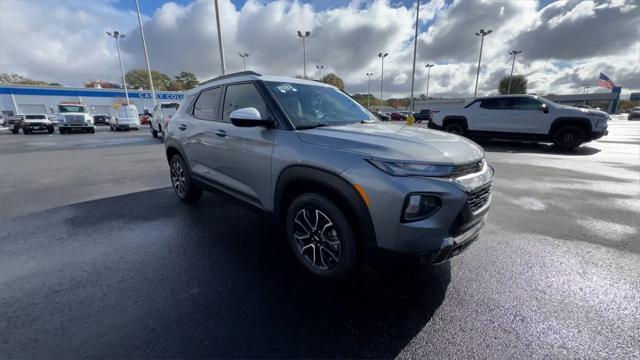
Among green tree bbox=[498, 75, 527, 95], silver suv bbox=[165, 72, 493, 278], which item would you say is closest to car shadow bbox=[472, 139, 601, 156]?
silver suv bbox=[165, 72, 493, 278]

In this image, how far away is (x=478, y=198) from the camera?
2.18 meters

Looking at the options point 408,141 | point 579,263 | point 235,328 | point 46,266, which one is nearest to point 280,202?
point 235,328

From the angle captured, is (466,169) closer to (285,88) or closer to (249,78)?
(285,88)

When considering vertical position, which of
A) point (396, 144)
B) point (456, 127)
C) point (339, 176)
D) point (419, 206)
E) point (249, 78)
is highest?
point (249, 78)

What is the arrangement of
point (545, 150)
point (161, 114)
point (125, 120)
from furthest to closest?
point (125, 120) → point (161, 114) → point (545, 150)

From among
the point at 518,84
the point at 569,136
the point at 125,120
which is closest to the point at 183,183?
the point at 569,136

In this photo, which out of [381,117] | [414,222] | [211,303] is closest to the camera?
[414,222]

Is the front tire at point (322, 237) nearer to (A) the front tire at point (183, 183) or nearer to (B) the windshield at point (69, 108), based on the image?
(A) the front tire at point (183, 183)

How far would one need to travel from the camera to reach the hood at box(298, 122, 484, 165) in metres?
2.04

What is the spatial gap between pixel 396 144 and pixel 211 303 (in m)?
1.92

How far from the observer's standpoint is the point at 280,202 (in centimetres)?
270

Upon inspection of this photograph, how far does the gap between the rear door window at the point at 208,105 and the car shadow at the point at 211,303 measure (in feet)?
5.06

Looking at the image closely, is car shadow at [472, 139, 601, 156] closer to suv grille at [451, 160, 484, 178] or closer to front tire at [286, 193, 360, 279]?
suv grille at [451, 160, 484, 178]

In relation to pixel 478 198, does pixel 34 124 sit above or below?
above
